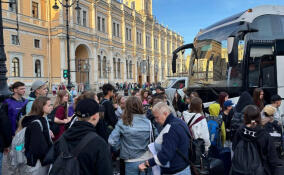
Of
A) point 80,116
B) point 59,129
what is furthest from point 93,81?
point 80,116

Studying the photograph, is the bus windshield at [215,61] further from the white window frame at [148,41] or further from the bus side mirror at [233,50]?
the white window frame at [148,41]


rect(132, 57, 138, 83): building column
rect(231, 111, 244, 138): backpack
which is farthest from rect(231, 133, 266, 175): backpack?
rect(132, 57, 138, 83): building column

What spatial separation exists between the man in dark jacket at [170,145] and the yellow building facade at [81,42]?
1970 centimetres

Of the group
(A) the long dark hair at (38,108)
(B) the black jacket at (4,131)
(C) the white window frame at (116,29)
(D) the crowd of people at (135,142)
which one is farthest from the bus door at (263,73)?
(C) the white window frame at (116,29)

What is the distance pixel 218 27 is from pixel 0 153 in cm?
686

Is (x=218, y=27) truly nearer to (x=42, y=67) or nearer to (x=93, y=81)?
(x=42, y=67)

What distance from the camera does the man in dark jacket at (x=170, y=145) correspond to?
2.54 meters

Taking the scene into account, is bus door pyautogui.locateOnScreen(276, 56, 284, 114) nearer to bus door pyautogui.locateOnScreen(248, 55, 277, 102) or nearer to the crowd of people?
bus door pyautogui.locateOnScreen(248, 55, 277, 102)

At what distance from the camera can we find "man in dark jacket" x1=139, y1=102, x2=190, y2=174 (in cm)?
254

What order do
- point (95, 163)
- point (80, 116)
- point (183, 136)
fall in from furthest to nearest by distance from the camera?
point (183, 136) → point (80, 116) → point (95, 163)

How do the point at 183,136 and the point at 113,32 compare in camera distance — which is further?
the point at 113,32

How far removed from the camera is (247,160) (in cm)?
271

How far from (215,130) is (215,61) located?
3.76m

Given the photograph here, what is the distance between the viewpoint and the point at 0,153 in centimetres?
405
